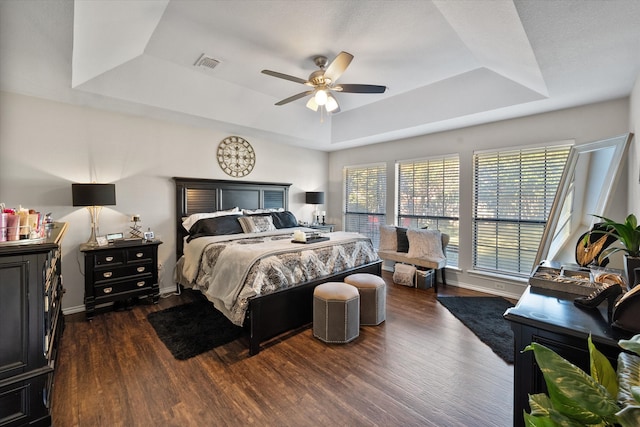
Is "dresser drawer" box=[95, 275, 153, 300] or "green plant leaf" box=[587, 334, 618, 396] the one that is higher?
"green plant leaf" box=[587, 334, 618, 396]

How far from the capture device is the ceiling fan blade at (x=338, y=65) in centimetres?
255

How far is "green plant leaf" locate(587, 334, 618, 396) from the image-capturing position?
754 millimetres

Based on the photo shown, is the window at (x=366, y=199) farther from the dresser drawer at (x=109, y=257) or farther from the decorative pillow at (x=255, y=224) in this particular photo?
the dresser drawer at (x=109, y=257)

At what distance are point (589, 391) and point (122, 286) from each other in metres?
4.28

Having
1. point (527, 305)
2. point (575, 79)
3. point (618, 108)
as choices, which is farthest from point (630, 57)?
point (527, 305)

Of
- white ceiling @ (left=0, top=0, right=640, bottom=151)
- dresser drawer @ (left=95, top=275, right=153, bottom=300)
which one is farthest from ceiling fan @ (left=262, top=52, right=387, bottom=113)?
dresser drawer @ (left=95, top=275, right=153, bottom=300)

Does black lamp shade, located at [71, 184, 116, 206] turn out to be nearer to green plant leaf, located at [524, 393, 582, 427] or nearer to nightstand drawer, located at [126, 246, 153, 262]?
nightstand drawer, located at [126, 246, 153, 262]

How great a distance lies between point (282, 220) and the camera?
198 inches

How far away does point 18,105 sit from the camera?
10.3 ft

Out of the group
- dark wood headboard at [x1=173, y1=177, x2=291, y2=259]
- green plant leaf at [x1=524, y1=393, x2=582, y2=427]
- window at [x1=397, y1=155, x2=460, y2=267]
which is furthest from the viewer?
window at [x1=397, y1=155, x2=460, y2=267]

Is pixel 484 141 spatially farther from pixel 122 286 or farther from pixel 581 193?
pixel 122 286

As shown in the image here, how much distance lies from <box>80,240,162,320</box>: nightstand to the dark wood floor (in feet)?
1.34

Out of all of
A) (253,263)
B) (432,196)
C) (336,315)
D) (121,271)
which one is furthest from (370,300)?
(121,271)

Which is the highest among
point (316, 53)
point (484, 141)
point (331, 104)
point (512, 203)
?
point (316, 53)
